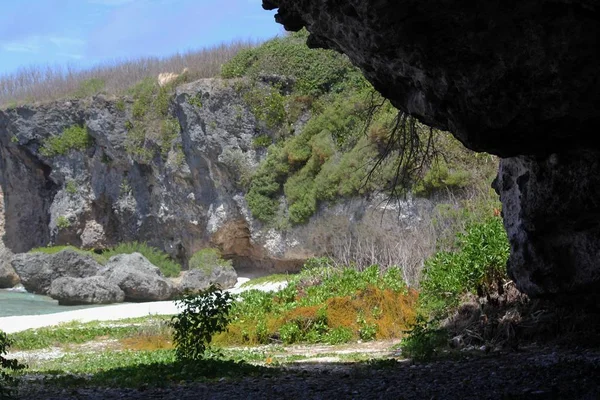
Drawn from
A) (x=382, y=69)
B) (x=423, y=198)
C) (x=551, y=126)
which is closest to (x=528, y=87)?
(x=551, y=126)

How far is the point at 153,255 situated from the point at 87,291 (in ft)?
21.6

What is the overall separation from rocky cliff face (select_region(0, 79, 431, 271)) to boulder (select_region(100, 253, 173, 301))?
445 cm

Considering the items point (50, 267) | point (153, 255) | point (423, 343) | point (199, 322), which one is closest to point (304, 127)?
point (153, 255)

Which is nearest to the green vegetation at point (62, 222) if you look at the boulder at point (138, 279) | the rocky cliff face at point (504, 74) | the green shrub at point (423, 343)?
the boulder at point (138, 279)

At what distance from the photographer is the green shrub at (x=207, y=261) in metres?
31.4

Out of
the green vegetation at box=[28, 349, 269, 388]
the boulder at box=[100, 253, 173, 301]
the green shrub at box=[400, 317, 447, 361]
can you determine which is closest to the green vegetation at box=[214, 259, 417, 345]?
the green shrub at box=[400, 317, 447, 361]

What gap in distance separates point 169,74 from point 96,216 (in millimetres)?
8060

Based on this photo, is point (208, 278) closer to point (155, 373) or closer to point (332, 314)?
point (332, 314)

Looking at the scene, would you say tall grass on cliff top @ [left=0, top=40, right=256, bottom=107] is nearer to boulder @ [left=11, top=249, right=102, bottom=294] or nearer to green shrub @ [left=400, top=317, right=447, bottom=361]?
boulder @ [left=11, top=249, right=102, bottom=294]

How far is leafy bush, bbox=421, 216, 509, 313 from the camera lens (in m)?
12.3

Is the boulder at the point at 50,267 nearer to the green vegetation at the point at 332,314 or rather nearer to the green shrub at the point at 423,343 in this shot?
the green vegetation at the point at 332,314

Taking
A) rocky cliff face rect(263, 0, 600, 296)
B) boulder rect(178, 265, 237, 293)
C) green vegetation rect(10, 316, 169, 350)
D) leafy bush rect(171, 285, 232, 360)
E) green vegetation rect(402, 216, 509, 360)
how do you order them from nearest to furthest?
1. rocky cliff face rect(263, 0, 600, 296)
2. leafy bush rect(171, 285, 232, 360)
3. green vegetation rect(402, 216, 509, 360)
4. green vegetation rect(10, 316, 169, 350)
5. boulder rect(178, 265, 237, 293)

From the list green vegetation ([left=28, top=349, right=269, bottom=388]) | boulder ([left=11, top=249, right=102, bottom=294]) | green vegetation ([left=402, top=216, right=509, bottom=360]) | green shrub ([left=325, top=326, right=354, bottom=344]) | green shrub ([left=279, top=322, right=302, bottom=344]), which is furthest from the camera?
boulder ([left=11, top=249, right=102, bottom=294])

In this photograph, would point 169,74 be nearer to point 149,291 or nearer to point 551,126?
point 149,291
